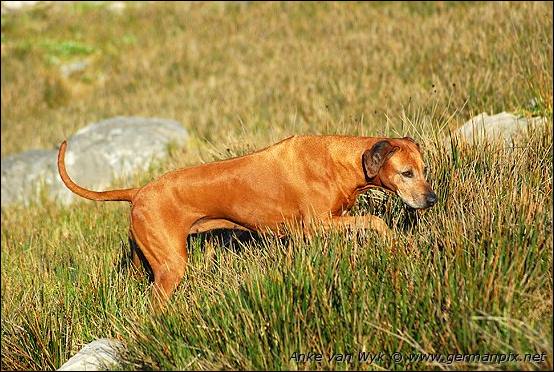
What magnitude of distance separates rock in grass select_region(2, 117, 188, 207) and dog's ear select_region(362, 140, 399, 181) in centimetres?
661

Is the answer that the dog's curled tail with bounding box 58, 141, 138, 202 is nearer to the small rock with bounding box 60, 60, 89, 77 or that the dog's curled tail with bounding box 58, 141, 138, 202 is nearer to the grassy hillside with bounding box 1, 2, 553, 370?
the grassy hillside with bounding box 1, 2, 553, 370

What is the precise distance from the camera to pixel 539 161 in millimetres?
5297

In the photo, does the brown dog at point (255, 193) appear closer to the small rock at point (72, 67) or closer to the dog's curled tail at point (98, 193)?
the dog's curled tail at point (98, 193)

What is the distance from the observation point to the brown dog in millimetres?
5109

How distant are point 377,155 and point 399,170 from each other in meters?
0.19

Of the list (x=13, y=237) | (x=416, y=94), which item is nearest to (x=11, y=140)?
(x=13, y=237)

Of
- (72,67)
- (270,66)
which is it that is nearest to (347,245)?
(270,66)

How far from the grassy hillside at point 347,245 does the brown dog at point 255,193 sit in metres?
0.24

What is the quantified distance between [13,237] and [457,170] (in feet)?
17.8

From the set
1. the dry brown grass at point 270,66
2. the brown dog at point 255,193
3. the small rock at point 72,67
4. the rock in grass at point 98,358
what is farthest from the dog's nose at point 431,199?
the small rock at point 72,67

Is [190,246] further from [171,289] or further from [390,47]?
[390,47]

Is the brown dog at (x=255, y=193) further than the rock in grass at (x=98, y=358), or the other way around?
the brown dog at (x=255, y=193)

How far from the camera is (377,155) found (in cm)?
486

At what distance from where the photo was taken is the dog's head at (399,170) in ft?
15.9
